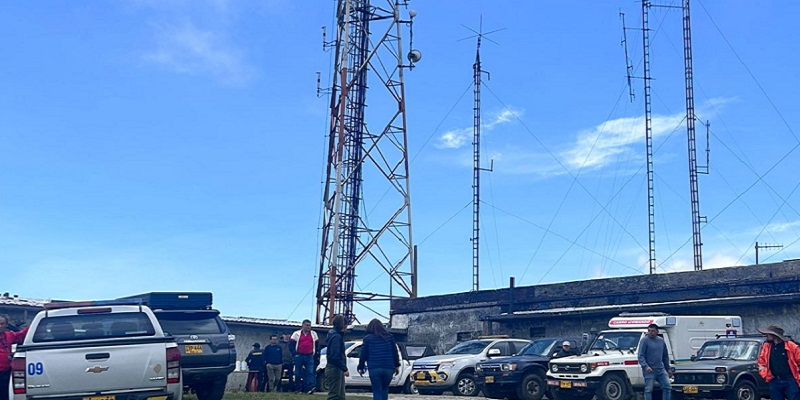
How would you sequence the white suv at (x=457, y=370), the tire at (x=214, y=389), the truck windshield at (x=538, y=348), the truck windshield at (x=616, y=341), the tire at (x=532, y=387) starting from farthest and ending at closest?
the white suv at (x=457, y=370), the truck windshield at (x=538, y=348), the tire at (x=532, y=387), the truck windshield at (x=616, y=341), the tire at (x=214, y=389)

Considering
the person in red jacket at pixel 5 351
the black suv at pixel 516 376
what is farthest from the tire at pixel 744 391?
the person in red jacket at pixel 5 351

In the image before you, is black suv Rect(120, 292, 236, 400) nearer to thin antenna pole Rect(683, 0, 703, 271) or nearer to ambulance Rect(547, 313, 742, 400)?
ambulance Rect(547, 313, 742, 400)

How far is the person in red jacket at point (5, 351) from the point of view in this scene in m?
14.3

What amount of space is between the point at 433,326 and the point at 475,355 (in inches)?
527

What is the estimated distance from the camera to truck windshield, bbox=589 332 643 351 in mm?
20578

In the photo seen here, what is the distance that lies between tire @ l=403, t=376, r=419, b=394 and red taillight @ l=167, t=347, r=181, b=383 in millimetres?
12159

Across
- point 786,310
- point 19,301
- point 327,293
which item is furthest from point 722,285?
point 19,301

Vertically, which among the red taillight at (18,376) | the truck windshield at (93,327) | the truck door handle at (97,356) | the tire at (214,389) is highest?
Result: the truck windshield at (93,327)

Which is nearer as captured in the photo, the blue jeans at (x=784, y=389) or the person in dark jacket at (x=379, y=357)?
the blue jeans at (x=784, y=389)

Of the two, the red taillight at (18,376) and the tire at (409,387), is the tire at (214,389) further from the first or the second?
the tire at (409,387)

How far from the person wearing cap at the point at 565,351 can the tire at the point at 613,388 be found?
1.76 meters

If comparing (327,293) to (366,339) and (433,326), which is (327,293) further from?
(366,339)

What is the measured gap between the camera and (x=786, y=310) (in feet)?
85.8

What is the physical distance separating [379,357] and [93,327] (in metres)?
4.11
